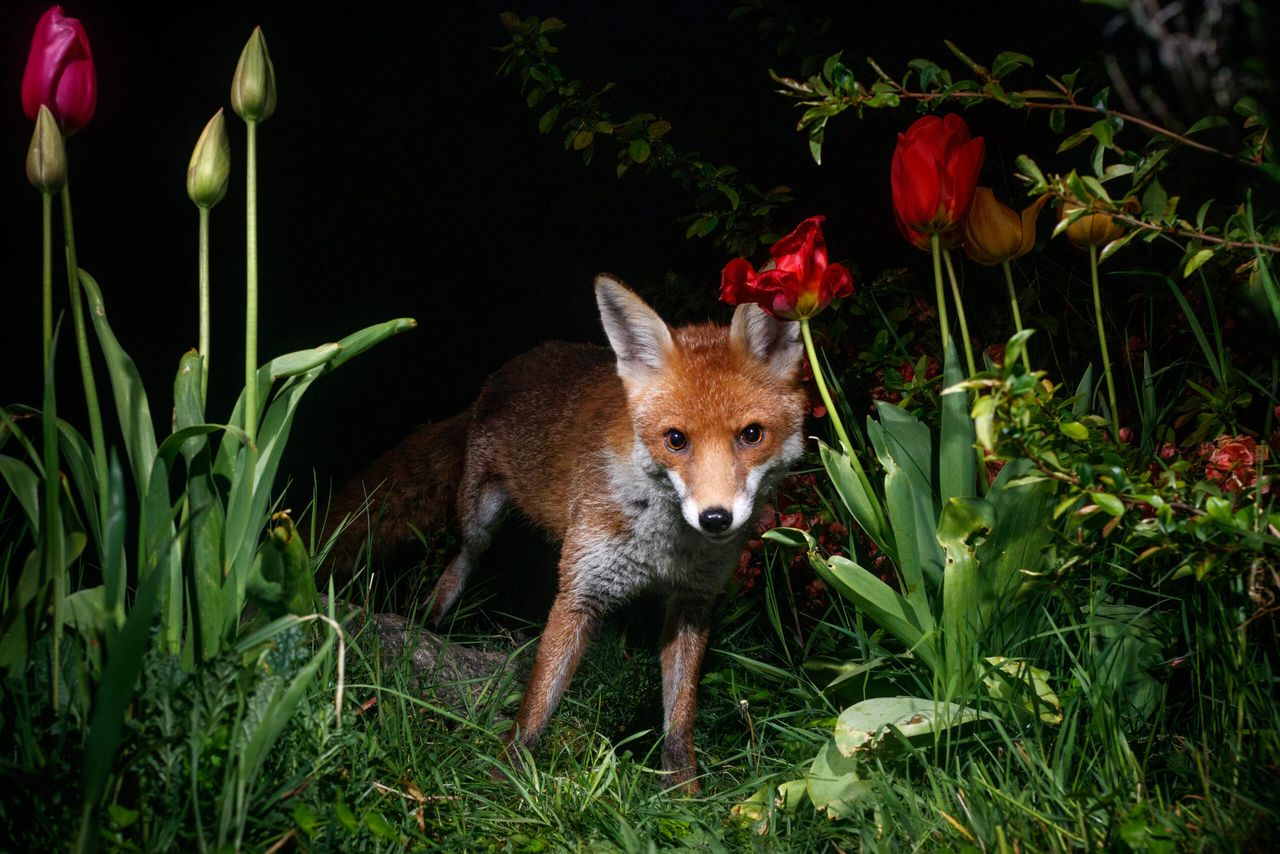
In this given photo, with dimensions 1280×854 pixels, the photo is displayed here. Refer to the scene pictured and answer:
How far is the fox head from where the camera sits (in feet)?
9.69

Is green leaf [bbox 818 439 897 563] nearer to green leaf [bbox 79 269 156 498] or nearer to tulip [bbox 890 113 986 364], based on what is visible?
tulip [bbox 890 113 986 364]

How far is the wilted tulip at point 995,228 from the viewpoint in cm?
264

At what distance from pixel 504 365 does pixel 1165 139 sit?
115 inches

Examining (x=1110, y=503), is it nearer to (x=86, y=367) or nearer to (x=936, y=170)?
(x=936, y=170)

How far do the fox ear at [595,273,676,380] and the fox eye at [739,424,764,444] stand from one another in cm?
37

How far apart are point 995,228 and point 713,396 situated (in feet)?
2.98

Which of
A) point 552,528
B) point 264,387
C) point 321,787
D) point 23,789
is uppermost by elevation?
point 264,387

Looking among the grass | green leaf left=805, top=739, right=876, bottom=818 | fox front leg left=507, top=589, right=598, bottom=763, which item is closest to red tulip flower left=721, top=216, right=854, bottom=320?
the grass

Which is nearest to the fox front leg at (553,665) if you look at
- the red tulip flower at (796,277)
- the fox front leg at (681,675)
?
the fox front leg at (681,675)

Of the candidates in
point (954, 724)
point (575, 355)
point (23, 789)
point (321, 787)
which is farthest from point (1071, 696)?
point (575, 355)

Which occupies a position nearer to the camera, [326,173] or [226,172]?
[226,172]

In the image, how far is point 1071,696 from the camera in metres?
2.38

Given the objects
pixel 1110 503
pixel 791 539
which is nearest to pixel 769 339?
pixel 791 539

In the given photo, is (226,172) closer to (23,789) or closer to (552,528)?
(23,789)
